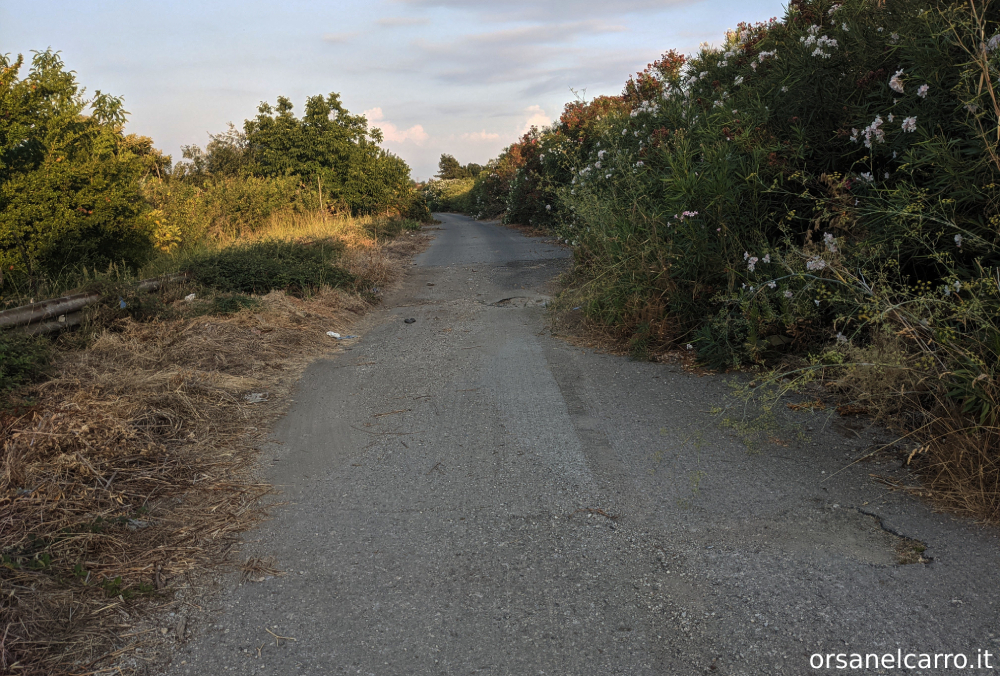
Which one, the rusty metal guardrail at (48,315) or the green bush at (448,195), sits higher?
the green bush at (448,195)

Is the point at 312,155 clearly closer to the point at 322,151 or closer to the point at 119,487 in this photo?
the point at 322,151

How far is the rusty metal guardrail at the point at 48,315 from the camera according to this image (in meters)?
5.35

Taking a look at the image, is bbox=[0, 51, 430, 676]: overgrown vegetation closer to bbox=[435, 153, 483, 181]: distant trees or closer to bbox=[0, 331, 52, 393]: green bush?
bbox=[0, 331, 52, 393]: green bush

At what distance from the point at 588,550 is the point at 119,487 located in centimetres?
257

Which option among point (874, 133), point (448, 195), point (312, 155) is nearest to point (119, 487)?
point (874, 133)

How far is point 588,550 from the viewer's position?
2.77 m

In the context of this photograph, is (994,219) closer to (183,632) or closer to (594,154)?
(183,632)

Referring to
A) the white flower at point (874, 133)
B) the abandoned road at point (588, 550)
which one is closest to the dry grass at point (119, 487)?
the abandoned road at point (588, 550)

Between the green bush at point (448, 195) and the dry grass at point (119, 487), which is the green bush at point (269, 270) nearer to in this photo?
the dry grass at point (119, 487)

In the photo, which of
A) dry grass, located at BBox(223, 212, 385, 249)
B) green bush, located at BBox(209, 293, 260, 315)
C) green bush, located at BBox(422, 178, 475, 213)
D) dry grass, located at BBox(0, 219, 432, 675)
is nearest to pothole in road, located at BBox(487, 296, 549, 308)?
green bush, located at BBox(209, 293, 260, 315)

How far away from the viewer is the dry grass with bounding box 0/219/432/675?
2.34 meters

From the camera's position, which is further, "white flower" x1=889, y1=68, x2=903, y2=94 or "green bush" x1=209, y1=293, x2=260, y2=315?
"green bush" x1=209, y1=293, x2=260, y2=315

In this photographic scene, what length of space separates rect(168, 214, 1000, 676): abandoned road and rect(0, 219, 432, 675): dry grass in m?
0.29

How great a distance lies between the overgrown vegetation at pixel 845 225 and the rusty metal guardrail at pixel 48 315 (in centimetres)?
539
